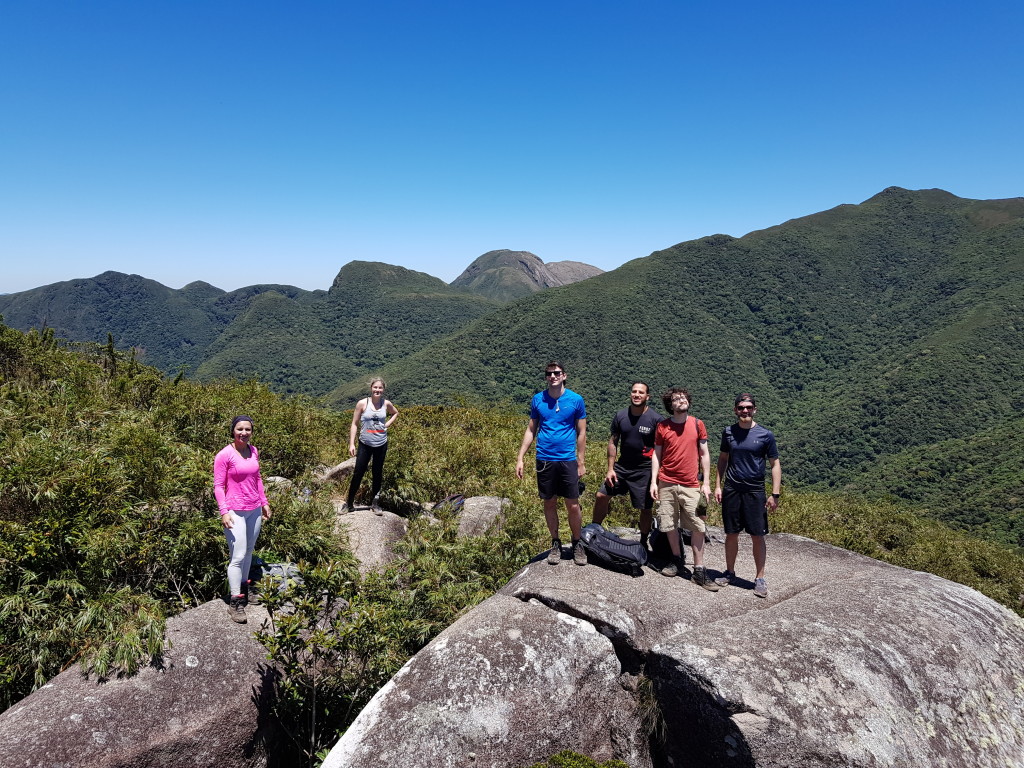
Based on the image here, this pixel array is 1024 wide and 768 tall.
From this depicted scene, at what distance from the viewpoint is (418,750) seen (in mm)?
3877

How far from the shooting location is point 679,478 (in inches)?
235

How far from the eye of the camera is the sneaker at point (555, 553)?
6.07 m

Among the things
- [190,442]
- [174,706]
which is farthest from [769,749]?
[190,442]

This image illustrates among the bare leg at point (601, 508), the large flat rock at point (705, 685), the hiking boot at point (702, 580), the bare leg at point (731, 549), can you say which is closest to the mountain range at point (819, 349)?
the bare leg at point (601, 508)

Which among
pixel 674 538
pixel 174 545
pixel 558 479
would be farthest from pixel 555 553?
pixel 174 545

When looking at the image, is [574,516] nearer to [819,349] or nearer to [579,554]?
[579,554]

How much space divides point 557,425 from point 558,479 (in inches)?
24.7

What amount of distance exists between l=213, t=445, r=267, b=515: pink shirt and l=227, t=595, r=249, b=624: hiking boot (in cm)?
88

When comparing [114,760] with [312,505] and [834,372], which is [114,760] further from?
[834,372]

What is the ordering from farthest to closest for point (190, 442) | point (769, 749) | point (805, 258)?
1. point (805, 258)
2. point (190, 442)
3. point (769, 749)

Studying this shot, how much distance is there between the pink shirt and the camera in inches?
203

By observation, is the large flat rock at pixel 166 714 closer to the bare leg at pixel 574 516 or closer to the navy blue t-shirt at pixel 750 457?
the bare leg at pixel 574 516

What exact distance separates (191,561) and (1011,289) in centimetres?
15781

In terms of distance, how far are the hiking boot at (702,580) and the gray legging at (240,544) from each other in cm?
473
